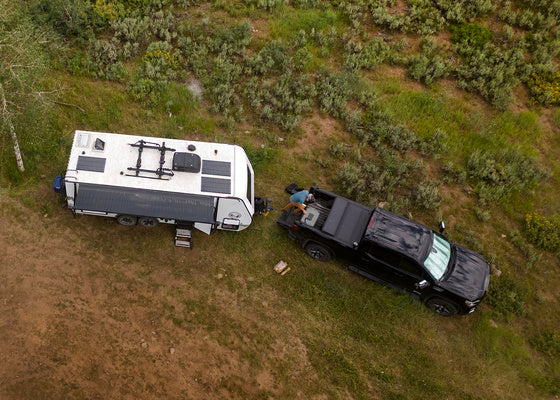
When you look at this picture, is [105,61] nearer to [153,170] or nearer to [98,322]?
[153,170]

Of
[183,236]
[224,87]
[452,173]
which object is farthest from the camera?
[224,87]

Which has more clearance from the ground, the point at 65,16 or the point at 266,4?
the point at 266,4

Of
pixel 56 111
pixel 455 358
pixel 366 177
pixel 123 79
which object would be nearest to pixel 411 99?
pixel 366 177

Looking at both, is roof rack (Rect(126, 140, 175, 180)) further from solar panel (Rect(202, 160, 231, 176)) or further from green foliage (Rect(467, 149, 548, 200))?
green foliage (Rect(467, 149, 548, 200))

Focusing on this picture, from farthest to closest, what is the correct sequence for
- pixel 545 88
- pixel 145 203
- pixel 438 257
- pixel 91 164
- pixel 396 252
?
1. pixel 545 88
2. pixel 438 257
3. pixel 91 164
4. pixel 145 203
5. pixel 396 252

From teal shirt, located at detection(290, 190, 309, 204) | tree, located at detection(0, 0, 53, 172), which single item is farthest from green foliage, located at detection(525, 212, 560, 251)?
tree, located at detection(0, 0, 53, 172)

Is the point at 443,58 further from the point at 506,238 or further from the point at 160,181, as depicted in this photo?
the point at 160,181

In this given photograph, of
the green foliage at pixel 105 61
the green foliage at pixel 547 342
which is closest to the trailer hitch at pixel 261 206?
the green foliage at pixel 105 61

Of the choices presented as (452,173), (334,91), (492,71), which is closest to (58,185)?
(334,91)
